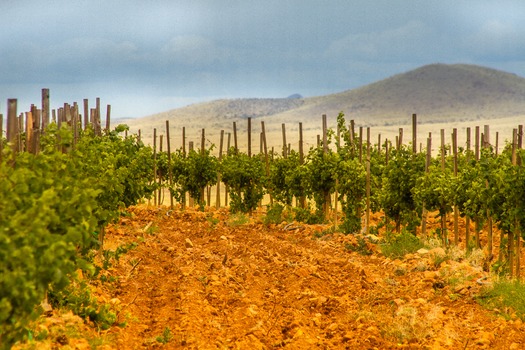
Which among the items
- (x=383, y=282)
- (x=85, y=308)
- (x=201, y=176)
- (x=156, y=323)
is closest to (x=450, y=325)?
(x=383, y=282)

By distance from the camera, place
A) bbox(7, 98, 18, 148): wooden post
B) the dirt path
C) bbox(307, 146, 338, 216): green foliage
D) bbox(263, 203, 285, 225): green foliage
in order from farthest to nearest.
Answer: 1. bbox(263, 203, 285, 225): green foliage
2. bbox(307, 146, 338, 216): green foliage
3. the dirt path
4. bbox(7, 98, 18, 148): wooden post

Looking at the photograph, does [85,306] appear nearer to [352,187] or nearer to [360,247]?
[360,247]

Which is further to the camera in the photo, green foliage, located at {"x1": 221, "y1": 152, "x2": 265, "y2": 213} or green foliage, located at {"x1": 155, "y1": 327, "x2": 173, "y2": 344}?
green foliage, located at {"x1": 221, "y1": 152, "x2": 265, "y2": 213}

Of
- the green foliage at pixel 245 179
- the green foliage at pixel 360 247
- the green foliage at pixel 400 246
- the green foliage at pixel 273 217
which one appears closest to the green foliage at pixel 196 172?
the green foliage at pixel 245 179

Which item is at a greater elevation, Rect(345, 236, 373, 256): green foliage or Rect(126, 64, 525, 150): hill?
Rect(126, 64, 525, 150): hill

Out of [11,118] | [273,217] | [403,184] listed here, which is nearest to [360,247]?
[403,184]

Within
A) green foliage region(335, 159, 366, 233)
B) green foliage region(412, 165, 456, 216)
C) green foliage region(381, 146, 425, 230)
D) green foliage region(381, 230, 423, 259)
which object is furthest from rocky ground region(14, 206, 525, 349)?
green foliage region(335, 159, 366, 233)

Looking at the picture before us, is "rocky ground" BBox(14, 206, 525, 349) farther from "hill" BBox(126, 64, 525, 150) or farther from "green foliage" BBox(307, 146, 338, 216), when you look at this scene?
"hill" BBox(126, 64, 525, 150)

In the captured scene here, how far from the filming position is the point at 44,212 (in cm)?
682

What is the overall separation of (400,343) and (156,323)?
3.55 metres

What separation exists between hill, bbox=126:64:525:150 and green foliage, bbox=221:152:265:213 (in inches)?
3627

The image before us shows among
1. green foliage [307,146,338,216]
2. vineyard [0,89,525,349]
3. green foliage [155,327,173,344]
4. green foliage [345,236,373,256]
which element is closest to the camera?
vineyard [0,89,525,349]

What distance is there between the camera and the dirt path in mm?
10508

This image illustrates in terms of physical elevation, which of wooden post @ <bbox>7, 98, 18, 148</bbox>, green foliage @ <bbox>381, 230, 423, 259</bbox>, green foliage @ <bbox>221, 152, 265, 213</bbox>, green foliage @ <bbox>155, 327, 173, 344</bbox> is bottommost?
green foliage @ <bbox>155, 327, 173, 344</bbox>
